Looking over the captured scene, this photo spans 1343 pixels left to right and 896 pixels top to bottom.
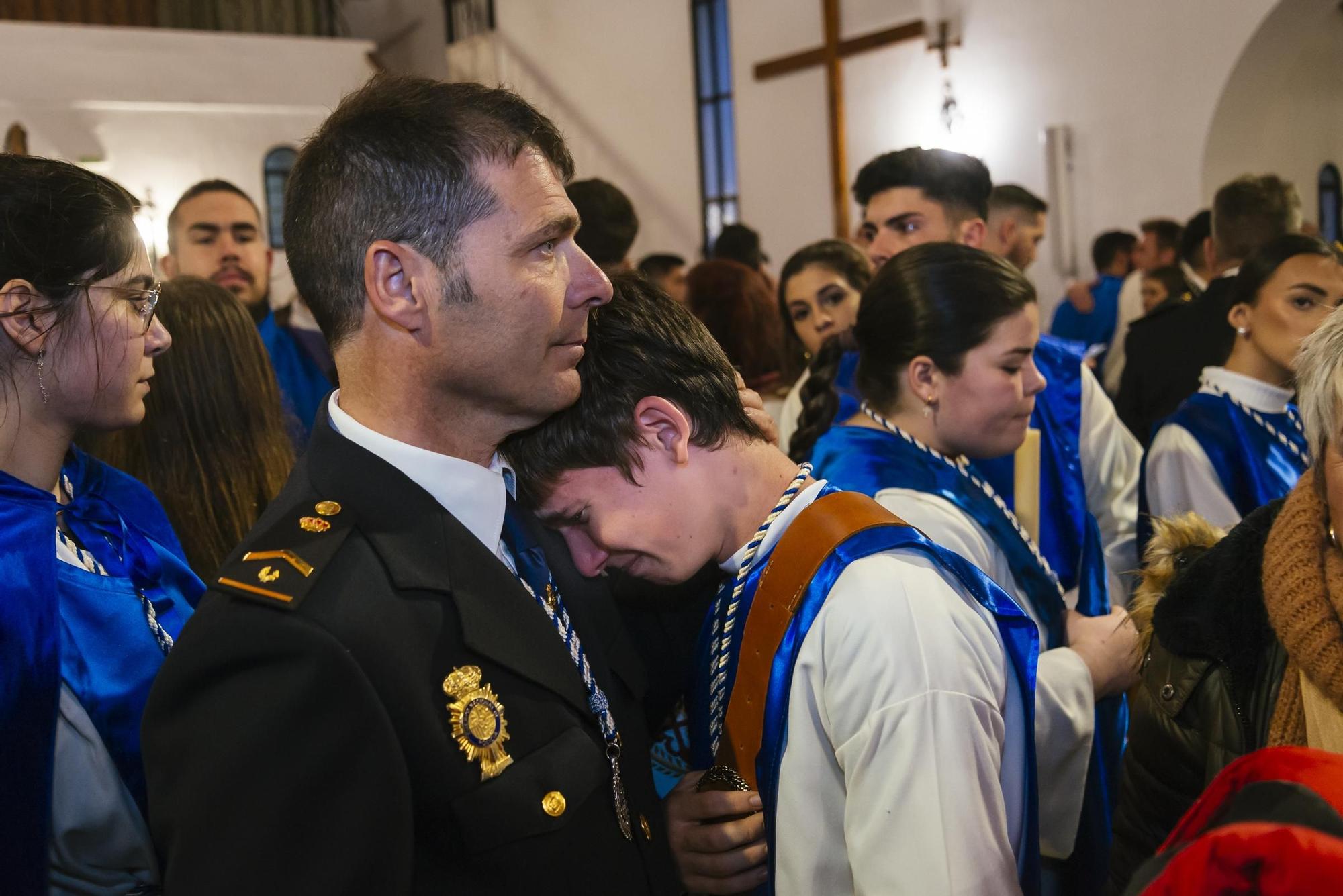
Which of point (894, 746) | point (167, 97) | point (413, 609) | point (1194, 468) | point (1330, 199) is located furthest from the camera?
point (167, 97)

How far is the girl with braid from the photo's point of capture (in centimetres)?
224

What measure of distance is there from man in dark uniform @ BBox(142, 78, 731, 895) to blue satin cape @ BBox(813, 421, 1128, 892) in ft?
3.33

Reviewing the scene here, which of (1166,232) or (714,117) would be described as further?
(714,117)

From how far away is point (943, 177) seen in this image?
3361mm

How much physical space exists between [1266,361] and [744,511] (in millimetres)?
2216

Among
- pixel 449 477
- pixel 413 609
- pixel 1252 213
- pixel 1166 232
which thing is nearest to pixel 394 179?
pixel 449 477

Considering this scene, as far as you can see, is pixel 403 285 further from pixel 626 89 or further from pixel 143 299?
pixel 626 89

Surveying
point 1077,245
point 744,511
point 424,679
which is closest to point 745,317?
point 744,511

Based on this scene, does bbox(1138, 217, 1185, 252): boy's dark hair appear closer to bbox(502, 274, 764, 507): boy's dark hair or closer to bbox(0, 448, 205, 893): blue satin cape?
bbox(502, 274, 764, 507): boy's dark hair

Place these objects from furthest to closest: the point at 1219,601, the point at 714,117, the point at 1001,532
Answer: the point at 714,117 < the point at 1001,532 < the point at 1219,601

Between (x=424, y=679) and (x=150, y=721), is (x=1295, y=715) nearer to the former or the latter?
(x=424, y=679)

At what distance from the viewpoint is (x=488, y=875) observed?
1163 mm

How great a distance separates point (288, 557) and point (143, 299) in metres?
0.75

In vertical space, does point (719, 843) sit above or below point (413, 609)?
below
